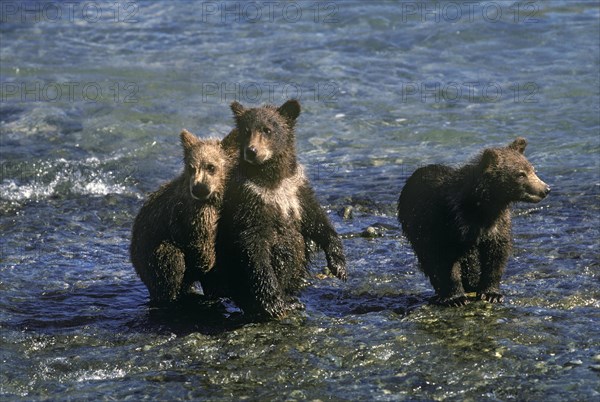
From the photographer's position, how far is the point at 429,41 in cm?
1880

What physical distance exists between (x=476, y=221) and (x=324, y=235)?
48.6 inches

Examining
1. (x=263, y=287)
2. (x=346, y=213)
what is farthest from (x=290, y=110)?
(x=346, y=213)

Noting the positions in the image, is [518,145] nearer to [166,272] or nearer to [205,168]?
[205,168]

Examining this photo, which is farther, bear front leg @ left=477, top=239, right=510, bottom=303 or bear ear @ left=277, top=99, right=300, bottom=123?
bear ear @ left=277, top=99, right=300, bottom=123

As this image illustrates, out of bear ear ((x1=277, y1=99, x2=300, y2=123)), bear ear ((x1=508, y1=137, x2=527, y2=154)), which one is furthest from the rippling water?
bear ear ((x1=277, y1=99, x2=300, y2=123))

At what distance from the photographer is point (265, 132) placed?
26.6 ft

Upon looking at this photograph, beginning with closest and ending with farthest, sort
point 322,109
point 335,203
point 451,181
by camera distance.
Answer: point 451,181
point 335,203
point 322,109

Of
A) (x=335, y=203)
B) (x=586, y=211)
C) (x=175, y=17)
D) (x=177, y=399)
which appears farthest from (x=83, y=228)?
(x=175, y=17)

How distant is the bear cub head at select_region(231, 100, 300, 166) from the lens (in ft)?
26.2

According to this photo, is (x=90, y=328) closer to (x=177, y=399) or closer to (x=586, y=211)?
(x=177, y=399)

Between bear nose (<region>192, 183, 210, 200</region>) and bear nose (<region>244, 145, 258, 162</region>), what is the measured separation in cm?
41

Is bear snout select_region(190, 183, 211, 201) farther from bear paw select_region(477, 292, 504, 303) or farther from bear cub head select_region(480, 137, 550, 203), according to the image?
bear paw select_region(477, 292, 504, 303)

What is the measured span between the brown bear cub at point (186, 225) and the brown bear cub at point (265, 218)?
0.13m

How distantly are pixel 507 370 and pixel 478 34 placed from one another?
12782mm
